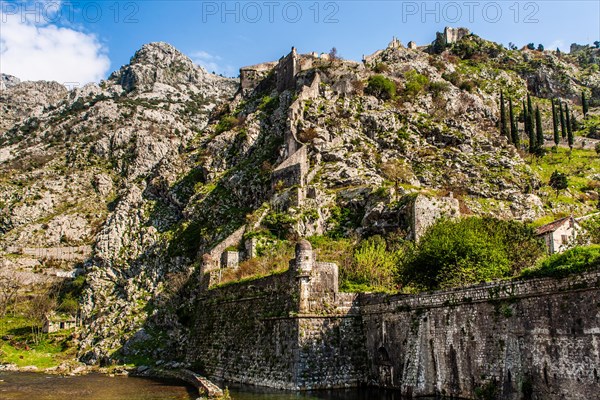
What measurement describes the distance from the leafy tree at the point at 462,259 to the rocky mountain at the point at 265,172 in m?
14.1

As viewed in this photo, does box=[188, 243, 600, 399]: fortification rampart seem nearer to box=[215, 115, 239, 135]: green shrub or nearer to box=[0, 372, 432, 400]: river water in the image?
box=[0, 372, 432, 400]: river water

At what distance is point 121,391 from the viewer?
28875 millimetres

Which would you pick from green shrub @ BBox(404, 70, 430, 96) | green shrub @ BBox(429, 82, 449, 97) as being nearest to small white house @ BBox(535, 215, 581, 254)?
green shrub @ BBox(429, 82, 449, 97)

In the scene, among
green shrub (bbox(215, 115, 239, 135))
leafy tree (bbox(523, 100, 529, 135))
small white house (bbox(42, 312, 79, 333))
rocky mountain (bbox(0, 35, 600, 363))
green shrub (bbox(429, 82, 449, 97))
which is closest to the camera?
rocky mountain (bbox(0, 35, 600, 363))

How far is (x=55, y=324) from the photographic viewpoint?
5841cm

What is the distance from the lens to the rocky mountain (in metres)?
48.2

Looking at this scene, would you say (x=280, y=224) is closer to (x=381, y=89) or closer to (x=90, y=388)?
(x=90, y=388)

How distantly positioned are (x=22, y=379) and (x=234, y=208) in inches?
1021

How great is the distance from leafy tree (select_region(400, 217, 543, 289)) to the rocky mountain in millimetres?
14108

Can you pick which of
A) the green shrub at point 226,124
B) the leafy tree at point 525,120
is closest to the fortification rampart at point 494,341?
the green shrub at point 226,124

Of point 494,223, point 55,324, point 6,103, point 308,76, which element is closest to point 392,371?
point 494,223

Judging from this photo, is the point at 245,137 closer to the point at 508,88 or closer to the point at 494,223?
the point at 494,223

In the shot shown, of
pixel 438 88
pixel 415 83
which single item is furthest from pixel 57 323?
pixel 438 88

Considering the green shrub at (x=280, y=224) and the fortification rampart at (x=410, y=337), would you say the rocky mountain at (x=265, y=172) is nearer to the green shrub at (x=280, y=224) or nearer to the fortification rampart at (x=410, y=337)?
the green shrub at (x=280, y=224)
